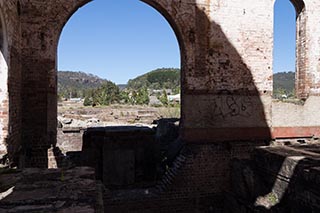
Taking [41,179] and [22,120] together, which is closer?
[41,179]

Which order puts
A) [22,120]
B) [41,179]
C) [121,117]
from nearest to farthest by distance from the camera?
[41,179]
[22,120]
[121,117]

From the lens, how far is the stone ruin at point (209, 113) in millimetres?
5379

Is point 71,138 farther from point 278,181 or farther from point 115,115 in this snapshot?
point 115,115

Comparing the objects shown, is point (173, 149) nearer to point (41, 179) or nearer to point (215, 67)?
point (215, 67)

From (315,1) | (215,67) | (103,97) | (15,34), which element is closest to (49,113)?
(15,34)

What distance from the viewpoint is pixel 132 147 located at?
849cm

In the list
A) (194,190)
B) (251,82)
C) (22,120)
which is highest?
(251,82)

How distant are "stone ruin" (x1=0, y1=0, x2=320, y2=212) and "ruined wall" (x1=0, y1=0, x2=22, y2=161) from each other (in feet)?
0.06

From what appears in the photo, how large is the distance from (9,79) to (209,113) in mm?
4458

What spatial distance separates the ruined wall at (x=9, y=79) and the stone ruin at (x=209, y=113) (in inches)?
0.7

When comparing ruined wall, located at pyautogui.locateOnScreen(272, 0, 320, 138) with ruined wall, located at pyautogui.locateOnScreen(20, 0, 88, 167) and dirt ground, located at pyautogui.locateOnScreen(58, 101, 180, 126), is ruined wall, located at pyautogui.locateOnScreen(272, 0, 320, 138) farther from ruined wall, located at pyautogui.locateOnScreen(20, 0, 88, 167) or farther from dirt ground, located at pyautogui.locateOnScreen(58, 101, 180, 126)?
dirt ground, located at pyautogui.locateOnScreen(58, 101, 180, 126)

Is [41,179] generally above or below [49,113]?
below

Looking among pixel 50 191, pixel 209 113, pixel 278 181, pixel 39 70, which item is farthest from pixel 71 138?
pixel 50 191

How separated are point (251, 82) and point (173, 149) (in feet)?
10.2
